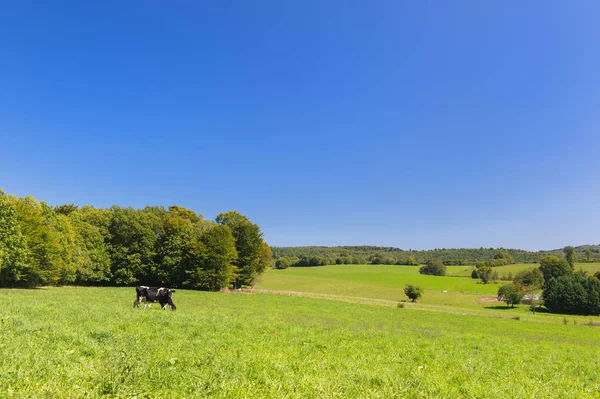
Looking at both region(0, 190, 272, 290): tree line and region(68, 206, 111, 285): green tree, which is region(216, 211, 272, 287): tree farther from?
region(68, 206, 111, 285): green tree

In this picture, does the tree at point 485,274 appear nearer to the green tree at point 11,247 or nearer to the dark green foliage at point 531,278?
the dark green foliage at point 531,278

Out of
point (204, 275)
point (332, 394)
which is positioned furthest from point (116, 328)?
point (204, 275)

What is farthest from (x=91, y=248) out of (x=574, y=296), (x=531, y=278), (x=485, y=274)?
(x=485, y=274)

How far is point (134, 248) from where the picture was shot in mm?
51719

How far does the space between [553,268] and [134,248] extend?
117 m

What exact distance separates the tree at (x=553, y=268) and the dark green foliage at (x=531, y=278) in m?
2.10

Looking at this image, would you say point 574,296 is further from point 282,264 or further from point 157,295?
point 282,264

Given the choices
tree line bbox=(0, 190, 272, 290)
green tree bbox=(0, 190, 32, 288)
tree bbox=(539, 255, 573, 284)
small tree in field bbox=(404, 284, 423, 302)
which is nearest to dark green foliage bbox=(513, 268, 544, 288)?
tree bbox=(539, 255, 573, 284)

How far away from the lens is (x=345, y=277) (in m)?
111

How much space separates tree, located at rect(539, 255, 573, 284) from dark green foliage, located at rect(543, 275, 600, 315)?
2669 centimetres

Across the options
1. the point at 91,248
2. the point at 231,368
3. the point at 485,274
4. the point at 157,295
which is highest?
the point at 91,248

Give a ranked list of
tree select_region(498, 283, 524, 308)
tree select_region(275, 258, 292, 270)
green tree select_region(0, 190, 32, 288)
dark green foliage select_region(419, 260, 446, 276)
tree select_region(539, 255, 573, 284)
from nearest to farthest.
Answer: green tree select_region(0, 190, 32, 288) < tree select_region(498, 283, 524, 308) < tree select_region(539, 255, 573, 284) < dark green foliage select_region(419, 260, 446, 276) < tree select_region(275, 258, 292, 270)

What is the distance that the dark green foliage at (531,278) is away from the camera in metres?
94.6

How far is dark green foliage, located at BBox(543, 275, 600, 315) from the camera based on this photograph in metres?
69.9
